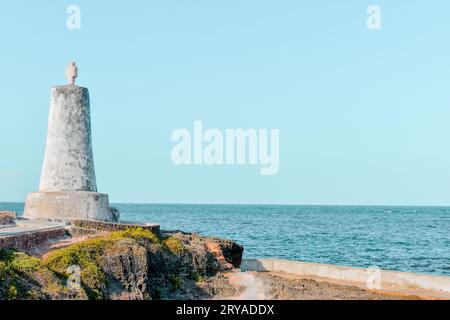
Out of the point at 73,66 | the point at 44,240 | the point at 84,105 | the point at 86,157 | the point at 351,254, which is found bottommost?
the point at 351,254

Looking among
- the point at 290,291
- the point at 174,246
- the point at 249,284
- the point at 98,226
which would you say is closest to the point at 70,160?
the point at 98,226

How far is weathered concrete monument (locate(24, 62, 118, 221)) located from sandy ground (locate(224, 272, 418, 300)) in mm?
6819

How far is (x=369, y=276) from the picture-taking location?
91.7ft

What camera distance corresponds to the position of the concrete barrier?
26.4 metres

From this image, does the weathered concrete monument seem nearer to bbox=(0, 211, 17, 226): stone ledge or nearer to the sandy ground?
bbox=(0, 211, 17, 226): stone ledge

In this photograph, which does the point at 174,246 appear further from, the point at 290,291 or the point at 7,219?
the point at 7,219

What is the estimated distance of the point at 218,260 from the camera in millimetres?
25891

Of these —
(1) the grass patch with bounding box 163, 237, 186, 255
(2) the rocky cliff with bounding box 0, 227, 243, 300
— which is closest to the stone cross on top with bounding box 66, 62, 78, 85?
(2) the rocky cliff with bounding box 0, 227, 243, 300

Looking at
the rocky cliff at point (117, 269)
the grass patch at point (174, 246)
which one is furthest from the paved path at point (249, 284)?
the grass patch at point (174, 246)

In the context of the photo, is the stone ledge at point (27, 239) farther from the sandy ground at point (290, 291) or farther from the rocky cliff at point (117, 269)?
the sandy ground at point (290, 291)
